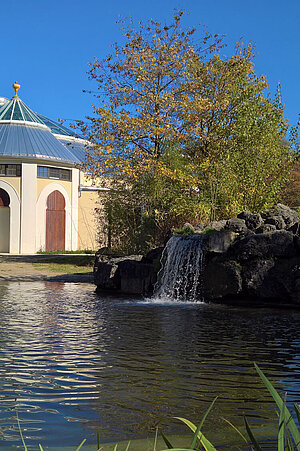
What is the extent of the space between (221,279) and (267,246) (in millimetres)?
1299

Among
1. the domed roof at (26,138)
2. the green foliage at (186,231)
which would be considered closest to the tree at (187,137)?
the green foliage at (186,231)

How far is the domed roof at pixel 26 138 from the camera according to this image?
105ft

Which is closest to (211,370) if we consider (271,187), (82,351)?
(82,351)

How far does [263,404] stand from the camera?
4.62 metres

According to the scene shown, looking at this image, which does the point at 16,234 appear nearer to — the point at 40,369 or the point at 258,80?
the point at 258,80

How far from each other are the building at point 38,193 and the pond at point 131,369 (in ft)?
71.1

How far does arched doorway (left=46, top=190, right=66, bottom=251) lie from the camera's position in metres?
32.8

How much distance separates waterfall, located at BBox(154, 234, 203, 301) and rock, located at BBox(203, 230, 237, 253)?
1.44 ft

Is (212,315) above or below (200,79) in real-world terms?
below

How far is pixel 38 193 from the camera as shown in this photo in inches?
1273

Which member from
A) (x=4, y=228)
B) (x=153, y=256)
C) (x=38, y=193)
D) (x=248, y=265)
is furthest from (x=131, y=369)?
(x=4, y=228)

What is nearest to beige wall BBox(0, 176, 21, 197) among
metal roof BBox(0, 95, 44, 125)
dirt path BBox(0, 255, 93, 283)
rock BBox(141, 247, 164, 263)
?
metal roof BBox(0, 95, 44, 125)

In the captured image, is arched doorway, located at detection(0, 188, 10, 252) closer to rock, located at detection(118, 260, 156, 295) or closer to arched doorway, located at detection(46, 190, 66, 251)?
arched doorway, located at detection(46, 190, 66, 251)

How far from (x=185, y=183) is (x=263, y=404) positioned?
14222mm
